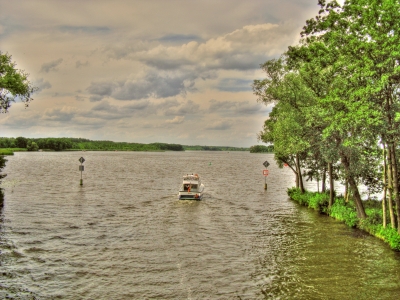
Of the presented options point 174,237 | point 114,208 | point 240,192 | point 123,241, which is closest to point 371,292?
point 174,237

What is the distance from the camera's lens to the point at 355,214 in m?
27.8

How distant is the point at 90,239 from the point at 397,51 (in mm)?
21831

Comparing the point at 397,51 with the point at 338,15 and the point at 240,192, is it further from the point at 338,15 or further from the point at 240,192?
the point at 240,192

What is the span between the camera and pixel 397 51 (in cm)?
1769

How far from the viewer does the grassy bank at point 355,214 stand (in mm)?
22047

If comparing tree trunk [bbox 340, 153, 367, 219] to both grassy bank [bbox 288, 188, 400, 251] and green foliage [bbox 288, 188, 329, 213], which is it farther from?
green foliage [bbox 288, 188, 329, 213]

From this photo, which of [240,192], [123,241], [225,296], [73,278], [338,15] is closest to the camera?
[225,296]

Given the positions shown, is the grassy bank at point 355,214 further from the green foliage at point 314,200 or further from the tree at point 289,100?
the tree at point 289,100

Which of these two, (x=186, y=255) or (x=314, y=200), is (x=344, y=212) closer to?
(x=314, y=200)

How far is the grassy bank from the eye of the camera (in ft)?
72.3

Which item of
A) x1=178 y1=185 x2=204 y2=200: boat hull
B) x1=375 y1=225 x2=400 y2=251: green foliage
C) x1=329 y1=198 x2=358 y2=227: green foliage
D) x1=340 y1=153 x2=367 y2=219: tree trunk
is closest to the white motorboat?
x1=178 y1=185 x2=204 y2=200: boat hull

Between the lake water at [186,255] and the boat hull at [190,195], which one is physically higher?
the boat hull at [190,195]

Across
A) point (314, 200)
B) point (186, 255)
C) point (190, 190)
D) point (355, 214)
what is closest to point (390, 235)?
point (355, 214)

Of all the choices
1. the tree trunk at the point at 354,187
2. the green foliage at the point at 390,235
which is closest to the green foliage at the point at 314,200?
the tree trunk at the point at 354,187
